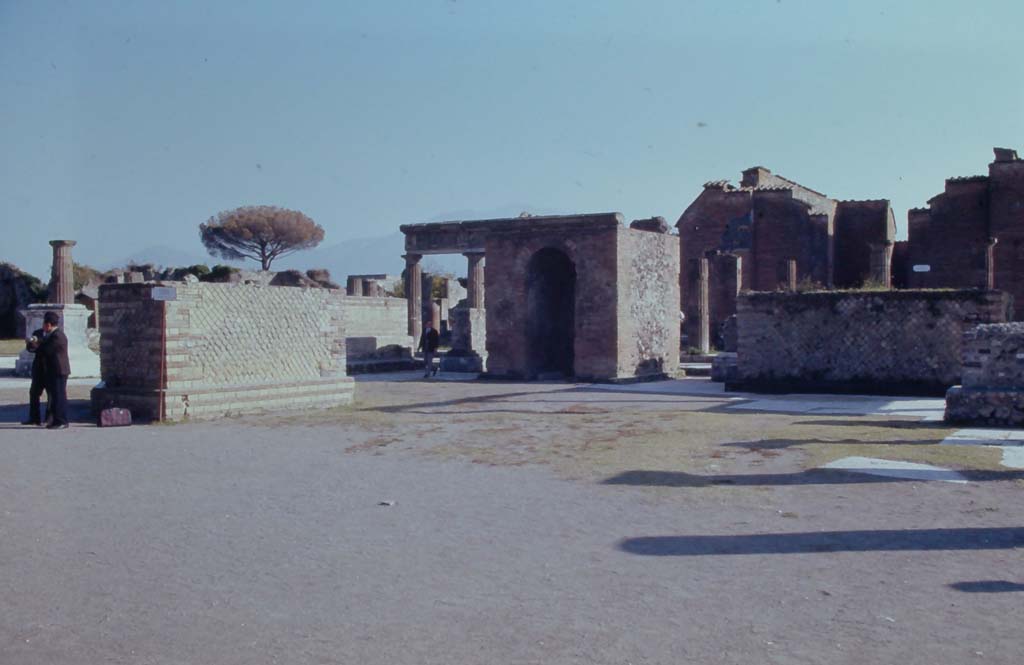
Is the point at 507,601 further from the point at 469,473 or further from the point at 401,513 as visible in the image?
the point at 469,473

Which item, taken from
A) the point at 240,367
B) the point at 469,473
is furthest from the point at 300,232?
the point at 469,473

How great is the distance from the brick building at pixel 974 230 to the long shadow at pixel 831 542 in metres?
31.3

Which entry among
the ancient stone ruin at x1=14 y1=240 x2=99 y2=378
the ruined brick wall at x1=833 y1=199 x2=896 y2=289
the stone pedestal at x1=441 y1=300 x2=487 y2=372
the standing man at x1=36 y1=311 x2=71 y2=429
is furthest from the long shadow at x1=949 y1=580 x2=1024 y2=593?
the ruined brick wall at x1=833 y1=199 x2=896 y2=289

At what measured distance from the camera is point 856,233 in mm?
41312

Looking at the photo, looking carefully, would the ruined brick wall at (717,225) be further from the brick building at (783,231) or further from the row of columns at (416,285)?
the row of columns at (416,285)

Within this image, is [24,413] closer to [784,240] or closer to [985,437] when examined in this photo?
[985,437]

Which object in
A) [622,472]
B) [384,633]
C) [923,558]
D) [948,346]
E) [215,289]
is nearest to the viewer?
[384,633]

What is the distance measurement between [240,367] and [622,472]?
743 cm

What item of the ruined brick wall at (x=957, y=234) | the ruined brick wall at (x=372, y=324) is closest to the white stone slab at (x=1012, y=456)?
the ruined brick wall at (x=372, y=324)

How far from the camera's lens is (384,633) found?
15.3ft

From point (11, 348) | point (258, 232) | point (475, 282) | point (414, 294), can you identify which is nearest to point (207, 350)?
point (414, 294)

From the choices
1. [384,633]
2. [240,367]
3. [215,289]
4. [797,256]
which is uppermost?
[797,256]

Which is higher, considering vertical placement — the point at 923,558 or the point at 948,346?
the point at 948,346

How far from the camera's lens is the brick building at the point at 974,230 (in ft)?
118
